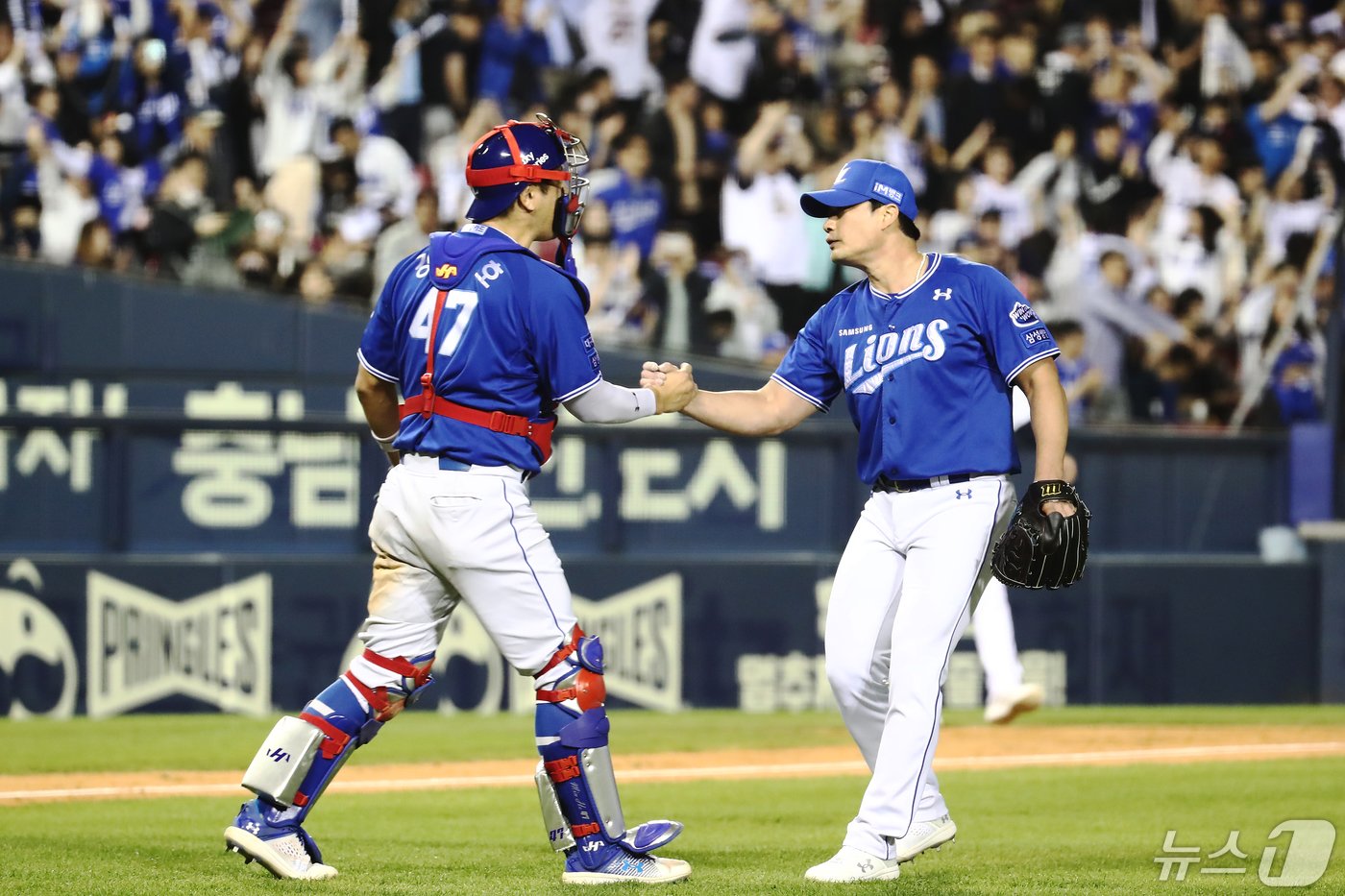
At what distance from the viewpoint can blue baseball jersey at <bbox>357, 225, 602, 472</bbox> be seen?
535 centimetres

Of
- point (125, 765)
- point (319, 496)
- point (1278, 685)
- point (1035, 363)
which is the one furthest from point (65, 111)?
point (1035, 363)

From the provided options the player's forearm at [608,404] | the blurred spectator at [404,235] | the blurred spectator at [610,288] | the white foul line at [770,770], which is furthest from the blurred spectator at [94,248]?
the player's forearm at [608,404]

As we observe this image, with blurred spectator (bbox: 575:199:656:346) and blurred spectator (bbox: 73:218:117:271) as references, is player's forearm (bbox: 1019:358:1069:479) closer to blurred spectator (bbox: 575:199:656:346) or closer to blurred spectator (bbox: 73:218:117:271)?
blurred spectator (bbox: 575:199:656:346)

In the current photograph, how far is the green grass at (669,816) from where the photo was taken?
549 cm

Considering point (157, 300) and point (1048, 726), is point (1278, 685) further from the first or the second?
point (157, 300)

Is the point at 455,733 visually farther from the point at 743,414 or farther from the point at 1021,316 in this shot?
the point at 1021,316

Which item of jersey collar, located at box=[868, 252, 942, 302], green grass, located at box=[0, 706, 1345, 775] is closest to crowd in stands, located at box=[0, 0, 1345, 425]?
green grass, located at box=[0, 706, 1345, 775]

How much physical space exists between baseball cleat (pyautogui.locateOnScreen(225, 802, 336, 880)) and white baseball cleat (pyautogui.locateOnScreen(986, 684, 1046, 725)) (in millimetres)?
4824

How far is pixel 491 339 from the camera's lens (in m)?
5.34

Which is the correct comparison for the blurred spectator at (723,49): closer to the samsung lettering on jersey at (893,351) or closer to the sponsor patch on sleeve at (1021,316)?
the samsung lettering on jersey at (893,351)

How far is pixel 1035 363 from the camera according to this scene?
5598 mm

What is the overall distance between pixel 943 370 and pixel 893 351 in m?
0.17

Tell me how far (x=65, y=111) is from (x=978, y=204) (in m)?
6.94

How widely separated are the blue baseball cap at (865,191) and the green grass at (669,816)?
6.63 feet
